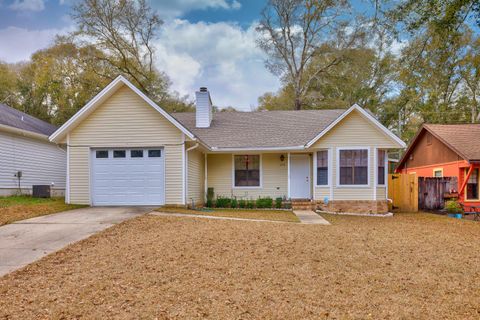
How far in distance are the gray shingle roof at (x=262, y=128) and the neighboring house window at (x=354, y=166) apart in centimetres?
183

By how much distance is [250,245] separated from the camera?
6629mm

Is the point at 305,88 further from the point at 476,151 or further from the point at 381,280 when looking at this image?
the point at 381,280

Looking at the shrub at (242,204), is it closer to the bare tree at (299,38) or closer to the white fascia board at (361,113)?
the white fascia board at (361,113)

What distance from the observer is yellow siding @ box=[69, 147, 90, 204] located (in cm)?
1226

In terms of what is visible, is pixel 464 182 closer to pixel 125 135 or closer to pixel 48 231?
pixel 125 135

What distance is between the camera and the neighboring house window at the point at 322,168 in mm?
13445

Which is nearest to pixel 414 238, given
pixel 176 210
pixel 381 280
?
pixel 381 280

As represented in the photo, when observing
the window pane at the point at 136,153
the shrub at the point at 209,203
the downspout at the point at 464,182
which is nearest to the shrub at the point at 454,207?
the downspout at the point at 464,182

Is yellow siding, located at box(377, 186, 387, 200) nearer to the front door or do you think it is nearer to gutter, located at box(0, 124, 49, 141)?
the front door

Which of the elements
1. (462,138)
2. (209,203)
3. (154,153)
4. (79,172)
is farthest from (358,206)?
(79,172)

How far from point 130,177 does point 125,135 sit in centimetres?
160

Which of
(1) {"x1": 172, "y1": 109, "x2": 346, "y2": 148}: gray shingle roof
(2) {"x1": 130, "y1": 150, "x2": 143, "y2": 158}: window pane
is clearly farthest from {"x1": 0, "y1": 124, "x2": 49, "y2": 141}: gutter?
(1) {"x1": 172, "y1": 109, "x2": 346, "y2": 148}: gray shingle roof

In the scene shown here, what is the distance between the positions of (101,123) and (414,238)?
36.2ft

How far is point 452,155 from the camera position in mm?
16250
